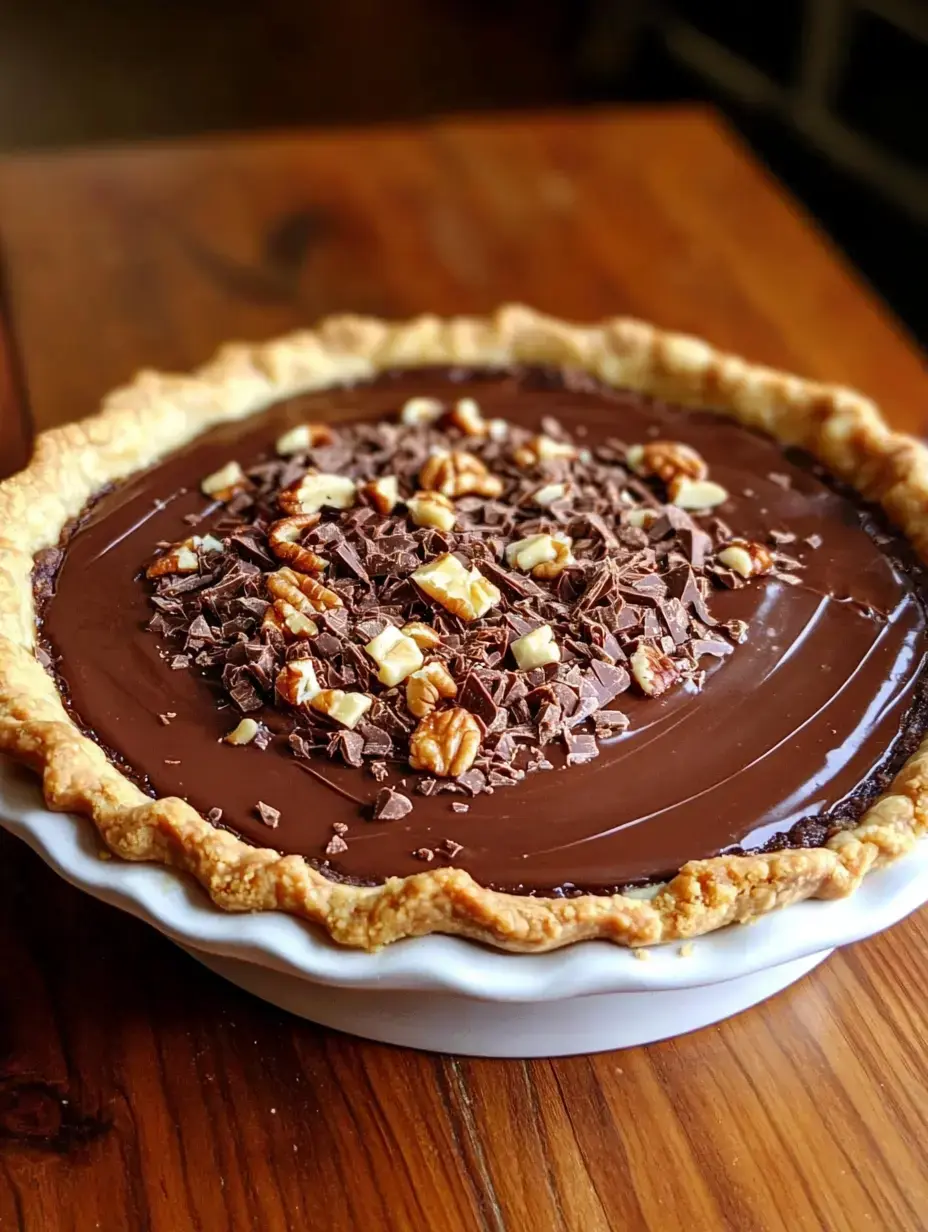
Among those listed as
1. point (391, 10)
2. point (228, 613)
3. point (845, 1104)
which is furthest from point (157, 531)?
point (391, 10)

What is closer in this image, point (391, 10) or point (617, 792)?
point (617, 792)

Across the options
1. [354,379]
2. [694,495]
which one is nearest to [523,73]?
[354,379]

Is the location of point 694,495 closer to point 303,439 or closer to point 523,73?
point 303,439

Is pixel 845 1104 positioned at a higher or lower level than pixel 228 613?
lower

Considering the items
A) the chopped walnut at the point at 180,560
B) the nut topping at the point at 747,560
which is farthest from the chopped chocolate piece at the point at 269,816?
the nut topping at the point at 747,560

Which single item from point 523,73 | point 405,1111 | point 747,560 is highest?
point 747,560

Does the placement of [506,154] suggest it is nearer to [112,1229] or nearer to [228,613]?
[228,613]

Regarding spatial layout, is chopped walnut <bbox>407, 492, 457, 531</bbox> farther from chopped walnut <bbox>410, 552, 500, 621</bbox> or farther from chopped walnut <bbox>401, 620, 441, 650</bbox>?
chopped walnut <bbox>401, 620, 441, 650</bbox>
